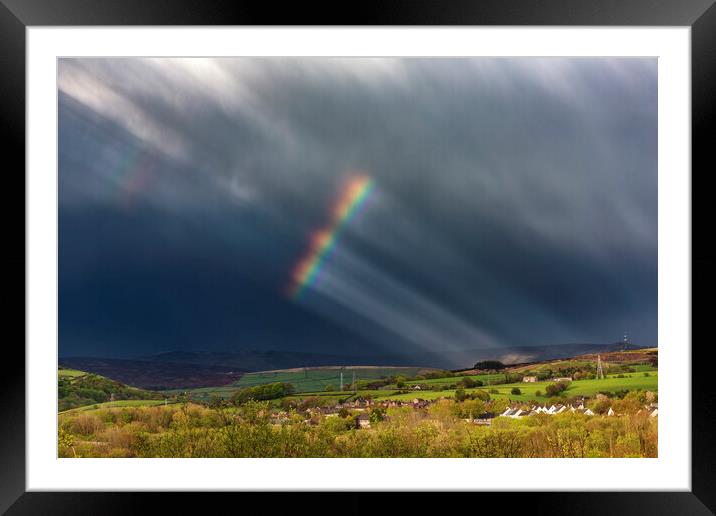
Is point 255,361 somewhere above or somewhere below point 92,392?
above

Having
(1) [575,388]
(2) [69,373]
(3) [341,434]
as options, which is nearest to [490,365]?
(1) [575,388]

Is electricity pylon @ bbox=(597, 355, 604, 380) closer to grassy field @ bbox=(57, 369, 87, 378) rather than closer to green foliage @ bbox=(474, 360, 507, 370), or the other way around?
green foliage @ bbox=(474, 360, 507, 370)

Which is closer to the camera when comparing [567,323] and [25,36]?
[25,36]

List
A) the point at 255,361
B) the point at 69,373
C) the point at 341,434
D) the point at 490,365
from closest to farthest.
A: 1. the point at 341,434
2. the point at 69,373
3. the point at 255,361
4. the point at 490,365

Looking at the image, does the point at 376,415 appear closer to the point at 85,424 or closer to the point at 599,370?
the point at 599,370

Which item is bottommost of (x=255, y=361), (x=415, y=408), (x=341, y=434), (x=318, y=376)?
(x=341, y=434)

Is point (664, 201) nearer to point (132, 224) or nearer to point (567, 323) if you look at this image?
point (567, 323)

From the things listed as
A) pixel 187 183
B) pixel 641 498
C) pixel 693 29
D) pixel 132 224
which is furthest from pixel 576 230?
Answer: pixel 132 224
